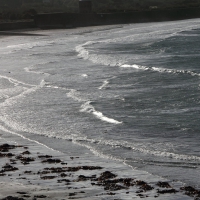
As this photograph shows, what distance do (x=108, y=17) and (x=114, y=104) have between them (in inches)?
2488

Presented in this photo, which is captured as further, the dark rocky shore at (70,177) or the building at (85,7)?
the building at (85,7)

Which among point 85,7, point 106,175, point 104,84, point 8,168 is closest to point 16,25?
point 85,7

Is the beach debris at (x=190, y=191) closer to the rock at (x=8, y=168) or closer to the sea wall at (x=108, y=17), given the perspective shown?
the rock at (x=8, y=168)

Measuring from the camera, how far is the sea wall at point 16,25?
233ft

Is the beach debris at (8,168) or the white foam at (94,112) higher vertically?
the beach debris at (8,168)

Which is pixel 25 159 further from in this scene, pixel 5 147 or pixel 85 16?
pixel 85 16

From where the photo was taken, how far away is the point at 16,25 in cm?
7250

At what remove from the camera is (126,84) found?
26.8 m

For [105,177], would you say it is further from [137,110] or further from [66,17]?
[66,17]

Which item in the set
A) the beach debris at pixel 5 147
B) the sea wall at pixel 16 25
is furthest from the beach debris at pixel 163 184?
the sea wall at pixel 16 25

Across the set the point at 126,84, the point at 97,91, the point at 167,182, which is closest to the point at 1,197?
the point at 167,182

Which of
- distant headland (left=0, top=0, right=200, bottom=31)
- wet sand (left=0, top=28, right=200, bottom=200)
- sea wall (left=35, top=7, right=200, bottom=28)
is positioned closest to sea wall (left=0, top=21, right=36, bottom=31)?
distant headland (left=0, top=0, right=200, bottom=31)

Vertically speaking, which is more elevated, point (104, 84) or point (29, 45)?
point (104, 84)

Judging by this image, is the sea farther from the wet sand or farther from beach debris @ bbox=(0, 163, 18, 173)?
A: beach debris @ bbox=(0, 163, 18, 173)
